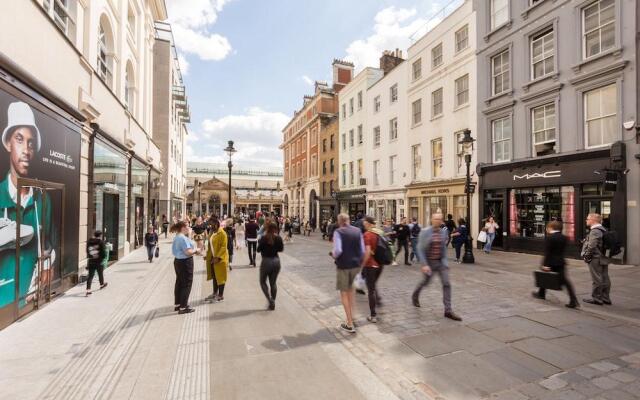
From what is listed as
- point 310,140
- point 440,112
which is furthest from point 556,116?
point 310,140

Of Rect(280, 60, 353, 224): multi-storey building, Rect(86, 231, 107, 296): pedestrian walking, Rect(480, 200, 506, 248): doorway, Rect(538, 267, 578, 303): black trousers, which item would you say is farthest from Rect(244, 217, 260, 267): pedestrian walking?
Rect(280, 60, 353, 224): multi-storey building

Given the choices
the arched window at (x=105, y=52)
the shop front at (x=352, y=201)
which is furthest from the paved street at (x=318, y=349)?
the shop front at (x=352, y=201)

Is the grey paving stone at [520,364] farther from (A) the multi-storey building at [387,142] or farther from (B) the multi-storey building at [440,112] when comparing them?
(A) the multi-storey building at [387,142]

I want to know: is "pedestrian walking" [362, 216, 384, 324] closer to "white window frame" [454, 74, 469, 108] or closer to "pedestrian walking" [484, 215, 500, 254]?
"pedestrian walking" [484, 215, 500, 254]

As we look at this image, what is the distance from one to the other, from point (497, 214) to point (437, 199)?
13.6 feet

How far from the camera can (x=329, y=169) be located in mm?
35906

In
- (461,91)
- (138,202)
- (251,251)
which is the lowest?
(251,251)

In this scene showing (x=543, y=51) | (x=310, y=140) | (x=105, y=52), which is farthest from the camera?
(x=310, y=140)

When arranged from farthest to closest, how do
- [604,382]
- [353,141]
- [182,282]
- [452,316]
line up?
[353,141] → [182,282] → [452,316] → [604,382]

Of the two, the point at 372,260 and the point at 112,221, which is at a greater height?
the point at 112,221

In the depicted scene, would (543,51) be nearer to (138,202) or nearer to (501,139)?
(501,139)

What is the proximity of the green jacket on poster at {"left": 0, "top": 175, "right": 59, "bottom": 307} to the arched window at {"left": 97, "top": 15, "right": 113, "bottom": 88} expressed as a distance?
7.07 metres

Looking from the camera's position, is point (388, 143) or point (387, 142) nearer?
point (388, 143)

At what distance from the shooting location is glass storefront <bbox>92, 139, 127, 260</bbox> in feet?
33.0
